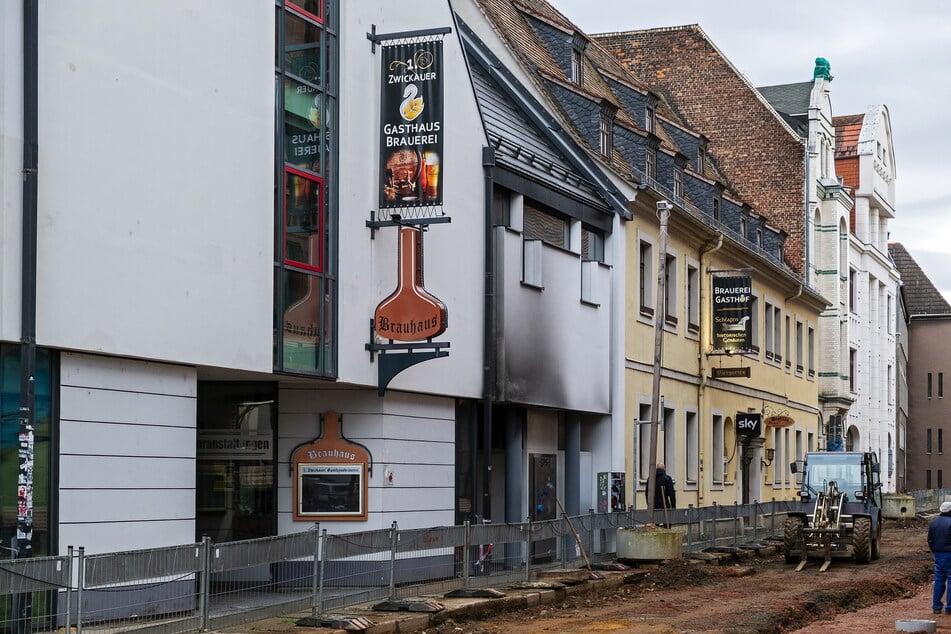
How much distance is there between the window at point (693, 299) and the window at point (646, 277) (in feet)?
9.72

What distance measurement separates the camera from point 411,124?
20.3 m

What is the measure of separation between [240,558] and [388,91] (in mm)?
8076

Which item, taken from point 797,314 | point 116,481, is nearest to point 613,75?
point 797,314

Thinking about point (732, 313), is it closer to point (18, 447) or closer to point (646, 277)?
point (646, 277)

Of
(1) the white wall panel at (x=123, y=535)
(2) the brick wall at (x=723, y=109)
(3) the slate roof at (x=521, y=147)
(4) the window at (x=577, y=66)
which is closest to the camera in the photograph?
(1) the white wall panel at (x=123, y=535)

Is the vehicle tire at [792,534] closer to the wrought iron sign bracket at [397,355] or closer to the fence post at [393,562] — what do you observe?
the wrought iron sign bracket at [397,355]

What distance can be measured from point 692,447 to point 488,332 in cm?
1317

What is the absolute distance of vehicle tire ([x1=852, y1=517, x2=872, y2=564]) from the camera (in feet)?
95.1

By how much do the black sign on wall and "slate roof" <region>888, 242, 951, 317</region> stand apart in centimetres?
5108

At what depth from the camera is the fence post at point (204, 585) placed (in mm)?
14180

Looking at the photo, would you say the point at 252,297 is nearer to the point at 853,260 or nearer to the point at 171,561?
the point at 171,561

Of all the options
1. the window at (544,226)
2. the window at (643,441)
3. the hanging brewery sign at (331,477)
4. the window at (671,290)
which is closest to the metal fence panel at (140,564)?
the hanging brewery sign at (331,477)

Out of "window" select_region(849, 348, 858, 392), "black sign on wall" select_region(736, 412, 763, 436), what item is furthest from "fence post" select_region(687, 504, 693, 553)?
"window" select_region(849, 348, 858, 392)

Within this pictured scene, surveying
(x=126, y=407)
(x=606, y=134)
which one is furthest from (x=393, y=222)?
(x=606, y=134)
